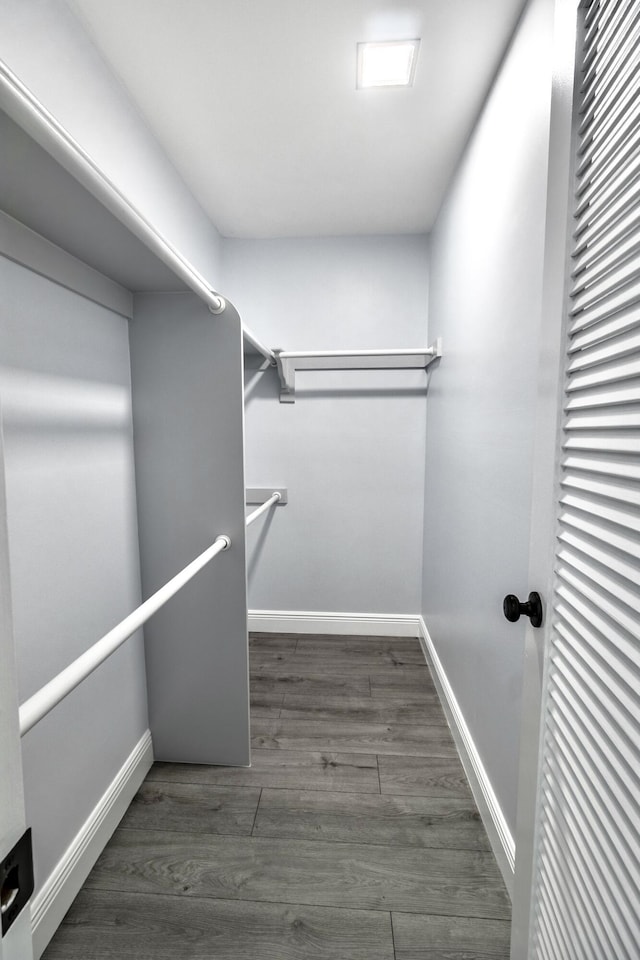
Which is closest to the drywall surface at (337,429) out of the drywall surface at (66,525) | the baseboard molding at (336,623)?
the baseboard molding at (336,623)

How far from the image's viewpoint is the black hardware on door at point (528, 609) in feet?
2.44

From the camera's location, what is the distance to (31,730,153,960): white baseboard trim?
975 millimetres

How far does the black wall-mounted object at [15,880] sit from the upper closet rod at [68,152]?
71 centimetres

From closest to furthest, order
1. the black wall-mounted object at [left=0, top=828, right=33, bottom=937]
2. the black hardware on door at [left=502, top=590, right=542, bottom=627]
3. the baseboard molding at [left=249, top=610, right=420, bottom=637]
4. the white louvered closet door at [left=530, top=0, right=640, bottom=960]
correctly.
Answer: the black wall-mounted object at [left=0, top=828, right=33, bottom=937]
the white louvered closet door at [left=530, top=0, right=640, bottom=960]
the black hardware on door at [left=502, top=590, right=542, bottom=627]
the baseboard molding at [left=249, top=610, right=420, bottom=637]

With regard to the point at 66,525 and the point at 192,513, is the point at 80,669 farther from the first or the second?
the point at 192,513

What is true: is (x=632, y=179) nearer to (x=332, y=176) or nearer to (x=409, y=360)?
(x=332, y=176)

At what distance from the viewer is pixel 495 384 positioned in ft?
4.11

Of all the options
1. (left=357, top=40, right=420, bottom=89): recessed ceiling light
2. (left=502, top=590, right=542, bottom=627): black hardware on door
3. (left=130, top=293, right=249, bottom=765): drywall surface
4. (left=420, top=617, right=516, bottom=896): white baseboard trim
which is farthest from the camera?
(left=130, top=293, right=249, bottom=765): drywall surface

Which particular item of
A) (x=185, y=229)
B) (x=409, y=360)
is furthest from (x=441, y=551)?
(x=185, y=229)

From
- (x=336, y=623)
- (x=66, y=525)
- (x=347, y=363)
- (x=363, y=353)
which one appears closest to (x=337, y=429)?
(x=347, y=363)

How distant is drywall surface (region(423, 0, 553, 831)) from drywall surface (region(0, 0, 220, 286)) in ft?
3.31

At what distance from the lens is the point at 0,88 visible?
498 mm

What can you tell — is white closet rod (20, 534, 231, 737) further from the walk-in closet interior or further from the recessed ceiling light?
the recessed ceiling light

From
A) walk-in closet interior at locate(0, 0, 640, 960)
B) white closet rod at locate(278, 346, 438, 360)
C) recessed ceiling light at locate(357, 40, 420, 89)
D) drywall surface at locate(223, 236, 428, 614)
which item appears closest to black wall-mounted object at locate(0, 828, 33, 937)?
walk-in closet interior at locate(0, 0, 640, 960)
